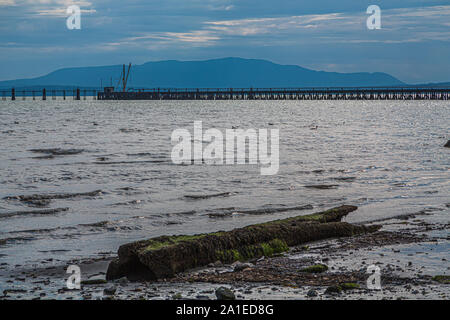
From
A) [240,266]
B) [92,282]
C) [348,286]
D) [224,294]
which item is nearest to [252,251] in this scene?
[240,266]

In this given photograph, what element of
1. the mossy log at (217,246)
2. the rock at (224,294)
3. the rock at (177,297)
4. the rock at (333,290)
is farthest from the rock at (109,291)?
the rock at (333,290)

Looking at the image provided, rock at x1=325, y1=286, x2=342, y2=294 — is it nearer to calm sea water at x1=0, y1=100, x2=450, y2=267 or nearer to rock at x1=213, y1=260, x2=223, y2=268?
rock at x1=213, y1=260, x2=223, y2=268

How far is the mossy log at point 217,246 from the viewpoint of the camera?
335 inches

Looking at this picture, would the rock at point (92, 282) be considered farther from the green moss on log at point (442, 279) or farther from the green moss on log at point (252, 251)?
the green moss on log at point (442, 279)

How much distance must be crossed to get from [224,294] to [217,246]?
2.22 m

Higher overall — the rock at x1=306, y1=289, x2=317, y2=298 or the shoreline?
the rock at x1=306, y1=289, x2=317, y2=298

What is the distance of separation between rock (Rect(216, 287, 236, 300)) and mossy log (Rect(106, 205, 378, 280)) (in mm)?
1397

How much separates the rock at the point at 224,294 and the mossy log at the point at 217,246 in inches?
55.0

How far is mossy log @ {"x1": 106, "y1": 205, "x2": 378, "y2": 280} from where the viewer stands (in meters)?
8.51

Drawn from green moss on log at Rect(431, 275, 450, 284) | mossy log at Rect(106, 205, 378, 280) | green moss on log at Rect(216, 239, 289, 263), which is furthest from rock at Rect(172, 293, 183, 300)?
green moss on log at Rect(431, 275, 450, 284)

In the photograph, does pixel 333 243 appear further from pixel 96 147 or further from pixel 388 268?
pixel 96 147

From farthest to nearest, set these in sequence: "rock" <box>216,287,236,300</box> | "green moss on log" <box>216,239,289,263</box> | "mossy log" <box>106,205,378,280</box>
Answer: "green moss on log" <box>216,239,289,263</box>, "mossy log" <box>106,205,378,280</box>, "rock" <box>216,287,236,300</box>

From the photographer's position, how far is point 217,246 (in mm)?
A: 9422

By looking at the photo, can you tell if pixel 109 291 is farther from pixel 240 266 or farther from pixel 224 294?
pixel 240 266
